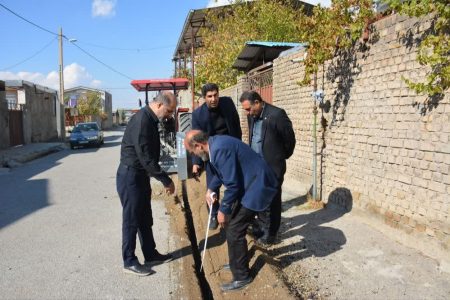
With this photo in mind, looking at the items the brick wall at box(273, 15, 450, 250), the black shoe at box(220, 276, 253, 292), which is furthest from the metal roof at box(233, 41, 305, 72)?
the black shoe at box(220, 276, 253, 292)

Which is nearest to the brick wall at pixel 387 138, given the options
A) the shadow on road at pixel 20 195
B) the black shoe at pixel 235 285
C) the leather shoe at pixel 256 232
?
the leather shoe at pixel 256 232

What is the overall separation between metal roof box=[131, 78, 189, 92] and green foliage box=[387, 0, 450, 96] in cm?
1004

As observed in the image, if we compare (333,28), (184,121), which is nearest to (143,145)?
(333,28)

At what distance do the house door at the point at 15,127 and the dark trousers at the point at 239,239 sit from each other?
21476 millimetres

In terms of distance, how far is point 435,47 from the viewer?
14.9ft

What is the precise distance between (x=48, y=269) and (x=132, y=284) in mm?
1103

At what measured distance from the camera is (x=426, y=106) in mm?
4910

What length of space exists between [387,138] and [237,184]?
9.26 ft

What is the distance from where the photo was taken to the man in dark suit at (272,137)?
204 inches

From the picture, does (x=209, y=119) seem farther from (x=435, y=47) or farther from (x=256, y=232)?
(x=435, y=47)

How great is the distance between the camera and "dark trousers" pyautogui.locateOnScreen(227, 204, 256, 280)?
4.02m

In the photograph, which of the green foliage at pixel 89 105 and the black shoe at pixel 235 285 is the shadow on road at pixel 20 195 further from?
the green foliage at pixel 89 105

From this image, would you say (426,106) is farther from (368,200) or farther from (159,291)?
(159,291)

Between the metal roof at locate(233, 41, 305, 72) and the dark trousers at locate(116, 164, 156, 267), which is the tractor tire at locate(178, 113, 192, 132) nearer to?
the metal roof at locate(233, 41, 305, 72)
